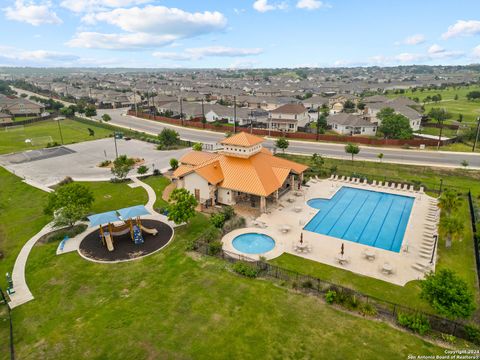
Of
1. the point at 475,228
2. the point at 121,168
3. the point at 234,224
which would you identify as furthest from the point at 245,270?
the point at 121,168

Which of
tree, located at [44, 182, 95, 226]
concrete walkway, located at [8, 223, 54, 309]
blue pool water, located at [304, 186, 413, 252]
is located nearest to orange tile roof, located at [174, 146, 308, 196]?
blue pool water, located at [304, 186, 413, 252]

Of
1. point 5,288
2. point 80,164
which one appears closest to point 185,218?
point 5,288

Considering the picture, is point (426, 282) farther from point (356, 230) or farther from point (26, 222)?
point (26, 222)

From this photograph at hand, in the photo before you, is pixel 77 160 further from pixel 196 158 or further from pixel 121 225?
pixel 121 225

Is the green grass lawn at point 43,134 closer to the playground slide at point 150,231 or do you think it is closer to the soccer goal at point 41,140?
the soccer goal at point 41,140

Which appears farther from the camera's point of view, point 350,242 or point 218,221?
point 218,221

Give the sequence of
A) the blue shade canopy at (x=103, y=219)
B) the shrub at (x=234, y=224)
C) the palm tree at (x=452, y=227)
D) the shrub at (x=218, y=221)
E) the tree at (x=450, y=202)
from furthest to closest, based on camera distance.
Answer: the shrub at (x=234, y=224) < the tree at (x=450, y=202) < the shrub at (x=218, y=221) < the blue shade canopy at (x=103, y=219) < the palm tree at (x=452, y=227)

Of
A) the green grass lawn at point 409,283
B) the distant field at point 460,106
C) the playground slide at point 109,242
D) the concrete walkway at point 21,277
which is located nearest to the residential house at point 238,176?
the green grass lawn at point 409,283
